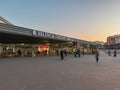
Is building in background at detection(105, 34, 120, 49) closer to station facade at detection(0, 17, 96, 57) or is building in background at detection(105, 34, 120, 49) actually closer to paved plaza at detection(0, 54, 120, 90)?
station facade at detection(0, 17, 96, 57)

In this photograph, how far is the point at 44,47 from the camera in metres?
52.1

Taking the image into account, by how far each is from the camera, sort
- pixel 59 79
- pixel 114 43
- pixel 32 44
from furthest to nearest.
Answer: pixel 114 43 < pixel 32 44 < pixel 59 79

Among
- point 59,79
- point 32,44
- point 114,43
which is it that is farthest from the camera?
point 114,43

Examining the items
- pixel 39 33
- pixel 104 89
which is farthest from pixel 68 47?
pixel 104 89

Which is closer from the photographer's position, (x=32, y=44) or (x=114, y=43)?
(x=32, y=44)

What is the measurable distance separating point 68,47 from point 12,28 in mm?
34993

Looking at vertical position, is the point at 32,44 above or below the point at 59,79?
above

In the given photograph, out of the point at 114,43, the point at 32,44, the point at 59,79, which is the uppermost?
Answer: the point at 114,43

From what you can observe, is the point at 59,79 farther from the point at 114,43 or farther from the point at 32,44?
the point at 114,43

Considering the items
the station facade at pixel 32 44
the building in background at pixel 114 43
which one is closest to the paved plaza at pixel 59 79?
the station facade at pixel 32 44

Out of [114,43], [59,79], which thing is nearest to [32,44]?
[59,79]

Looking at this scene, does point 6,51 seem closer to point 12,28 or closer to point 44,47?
point 44,47

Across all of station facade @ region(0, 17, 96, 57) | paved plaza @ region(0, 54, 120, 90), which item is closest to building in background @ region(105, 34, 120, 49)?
station facade @ region(0, 17, 96, 57)

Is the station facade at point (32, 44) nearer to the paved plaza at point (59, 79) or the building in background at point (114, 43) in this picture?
the paved plaza at point (59, 79)
